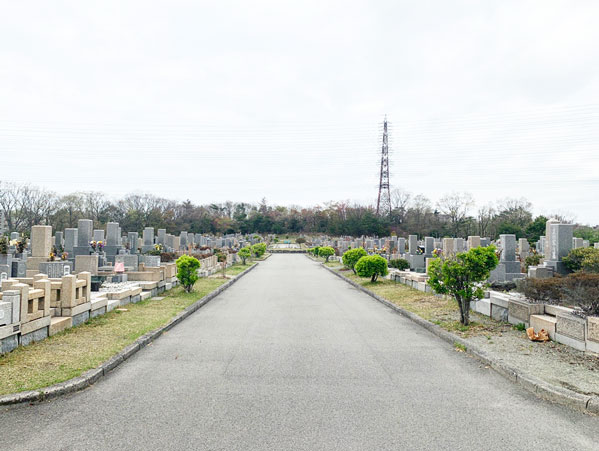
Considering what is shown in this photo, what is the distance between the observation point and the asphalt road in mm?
3441

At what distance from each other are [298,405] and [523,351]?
401 cm

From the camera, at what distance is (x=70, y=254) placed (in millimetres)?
16578

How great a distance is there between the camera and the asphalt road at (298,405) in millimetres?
3441

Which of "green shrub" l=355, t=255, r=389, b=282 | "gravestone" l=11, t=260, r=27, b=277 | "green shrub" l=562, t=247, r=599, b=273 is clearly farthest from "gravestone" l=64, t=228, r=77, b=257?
"green shrub" l=562, t=247, r=599, b=273

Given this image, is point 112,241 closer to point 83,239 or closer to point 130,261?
point 83,239

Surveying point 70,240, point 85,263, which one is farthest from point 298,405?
point 70,240

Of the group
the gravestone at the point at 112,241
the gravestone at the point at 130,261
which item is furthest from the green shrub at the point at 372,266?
the gravestone at the point at 112,241

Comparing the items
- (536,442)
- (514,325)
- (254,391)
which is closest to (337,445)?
(254,391)

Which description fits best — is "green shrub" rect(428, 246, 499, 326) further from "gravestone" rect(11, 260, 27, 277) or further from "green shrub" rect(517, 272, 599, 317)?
"gravestone" rect(11, 260, 27, 277)

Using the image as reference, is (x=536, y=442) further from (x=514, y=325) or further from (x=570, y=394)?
(x=514, y=325)

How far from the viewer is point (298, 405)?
13.7 feet

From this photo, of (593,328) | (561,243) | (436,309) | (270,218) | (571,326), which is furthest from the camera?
(270,218)

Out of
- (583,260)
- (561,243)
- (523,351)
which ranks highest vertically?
(561,243)

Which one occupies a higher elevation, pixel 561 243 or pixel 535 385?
pixel 561 243
